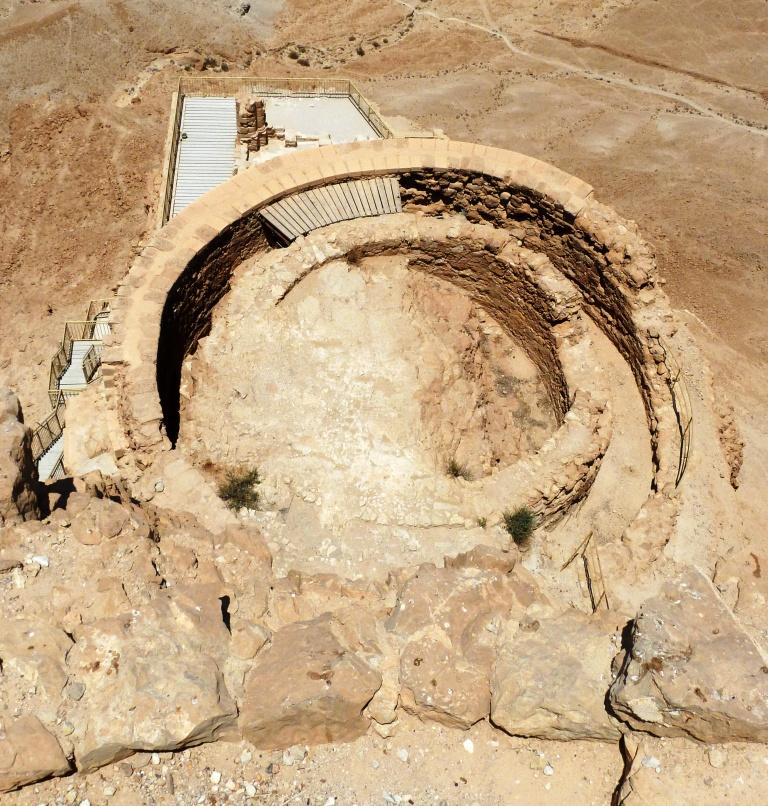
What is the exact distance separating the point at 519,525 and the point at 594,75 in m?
27.1

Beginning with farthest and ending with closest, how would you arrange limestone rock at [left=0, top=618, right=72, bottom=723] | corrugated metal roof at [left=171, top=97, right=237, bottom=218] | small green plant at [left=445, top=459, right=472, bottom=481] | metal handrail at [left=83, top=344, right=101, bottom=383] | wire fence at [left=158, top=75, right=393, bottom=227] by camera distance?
wire fence at [left=158, top=75, right=393, bottom=227]
metal handrail at [left=83, top=344, right=101, bottom=383]
corrugated metal roof at [left=171, top=97, right=237, bottom=218]
small green plant at [left=445, top=459, right=472, bottom=481]
limestone rock at [left=0, top=618, right=72, bottom=723]

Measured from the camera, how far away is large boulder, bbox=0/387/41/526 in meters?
6.30

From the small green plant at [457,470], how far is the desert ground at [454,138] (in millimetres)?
4330

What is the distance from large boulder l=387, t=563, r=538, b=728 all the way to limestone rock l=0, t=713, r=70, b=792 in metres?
3.12

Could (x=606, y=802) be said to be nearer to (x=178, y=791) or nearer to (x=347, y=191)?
(x=178, y=791)

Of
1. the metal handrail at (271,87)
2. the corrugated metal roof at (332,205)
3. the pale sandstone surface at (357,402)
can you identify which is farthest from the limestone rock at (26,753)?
the metal handrail at (271,87)

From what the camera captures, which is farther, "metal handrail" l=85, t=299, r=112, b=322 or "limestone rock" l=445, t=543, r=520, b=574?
"metal handrail" l=85, t=299, r=112, b=322

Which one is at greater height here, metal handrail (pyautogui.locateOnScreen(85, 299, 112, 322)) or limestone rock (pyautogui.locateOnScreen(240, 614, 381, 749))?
limestone rock (pyautogui.locateOnScreen(240, 614, 381, 749))

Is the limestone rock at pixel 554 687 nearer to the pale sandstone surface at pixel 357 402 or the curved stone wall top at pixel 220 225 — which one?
the pale sandstone surface at pixel 357 402

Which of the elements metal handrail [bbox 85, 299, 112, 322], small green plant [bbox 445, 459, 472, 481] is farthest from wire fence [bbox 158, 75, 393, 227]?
small green plant [bbox 445, 459, 472, 481]

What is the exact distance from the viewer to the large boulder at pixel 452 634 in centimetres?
625

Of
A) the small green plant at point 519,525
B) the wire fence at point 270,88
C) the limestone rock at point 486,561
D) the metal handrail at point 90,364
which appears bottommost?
the metal handrail at point 90,364

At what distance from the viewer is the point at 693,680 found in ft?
18.9

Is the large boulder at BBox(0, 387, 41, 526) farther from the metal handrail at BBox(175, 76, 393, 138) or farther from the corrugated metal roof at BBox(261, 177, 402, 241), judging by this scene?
the metal handrail at BBox(175, 76, 393, 138)
